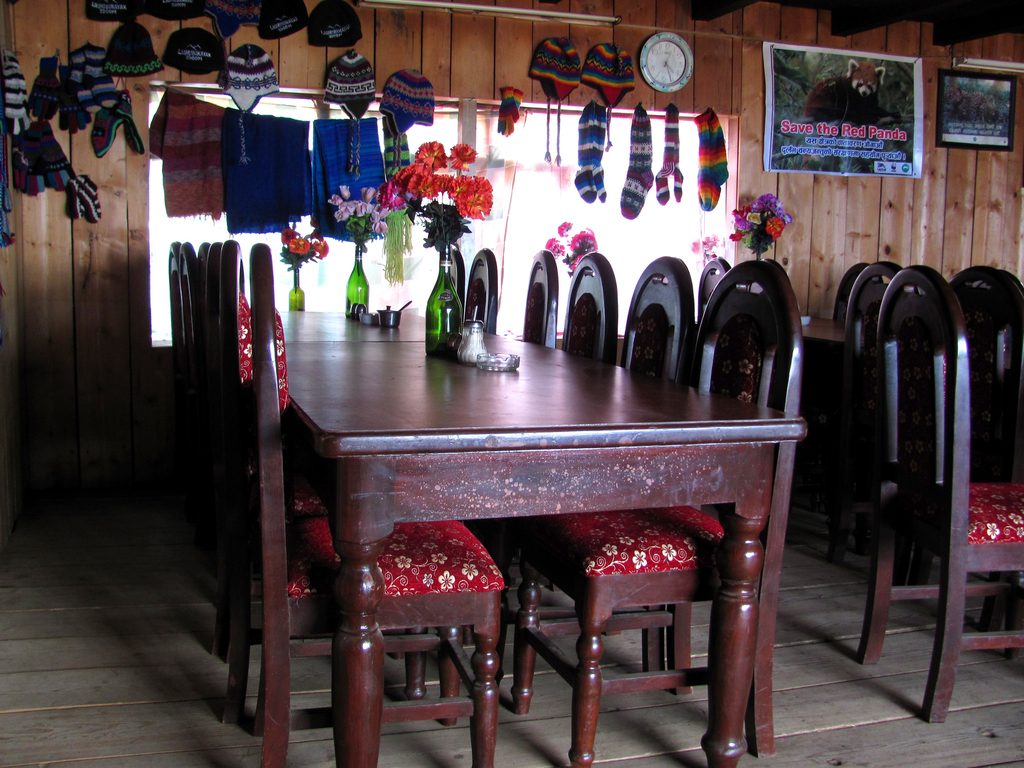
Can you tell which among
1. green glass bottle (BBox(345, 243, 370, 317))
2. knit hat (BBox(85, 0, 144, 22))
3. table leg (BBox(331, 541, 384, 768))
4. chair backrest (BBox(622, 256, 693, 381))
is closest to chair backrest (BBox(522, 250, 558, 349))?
chair backrest (BBox(622, 256, 693, 381))

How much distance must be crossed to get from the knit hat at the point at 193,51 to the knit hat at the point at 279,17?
217 millimetres

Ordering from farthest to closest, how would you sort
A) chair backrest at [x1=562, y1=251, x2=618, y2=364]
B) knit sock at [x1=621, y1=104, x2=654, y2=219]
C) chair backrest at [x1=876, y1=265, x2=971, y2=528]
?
1. knit sock at [x1=621, y1=104, x2=654, y2=219]
2. chair backrest at [x1=562, y1=251, x2=618, y2=364]
3. chair backrest at [x1=876, y1=265, x2=971, y2=528]

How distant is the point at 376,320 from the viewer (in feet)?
12.3

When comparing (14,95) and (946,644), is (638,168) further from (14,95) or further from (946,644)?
(946,644)

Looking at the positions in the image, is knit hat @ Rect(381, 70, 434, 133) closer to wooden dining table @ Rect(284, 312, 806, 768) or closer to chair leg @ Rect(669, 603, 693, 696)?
wooden dining table @ Rect(284, 312, 806, 768)

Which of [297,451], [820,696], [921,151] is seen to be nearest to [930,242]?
[921,151]

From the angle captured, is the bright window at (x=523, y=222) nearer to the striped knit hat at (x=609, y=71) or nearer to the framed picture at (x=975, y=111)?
the striped knit hat at (x=609, y=71)

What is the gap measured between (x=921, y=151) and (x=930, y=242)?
0.49 m

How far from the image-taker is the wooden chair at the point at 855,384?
10.1 ft

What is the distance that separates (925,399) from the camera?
216 centimetres

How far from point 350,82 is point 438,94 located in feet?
1.38

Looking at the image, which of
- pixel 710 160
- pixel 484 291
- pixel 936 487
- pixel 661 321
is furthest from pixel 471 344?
pixel 710 160

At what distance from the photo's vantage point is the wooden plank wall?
414cm

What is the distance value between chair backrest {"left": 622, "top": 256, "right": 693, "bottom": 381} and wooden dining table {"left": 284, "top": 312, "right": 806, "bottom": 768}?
0.43 metres
